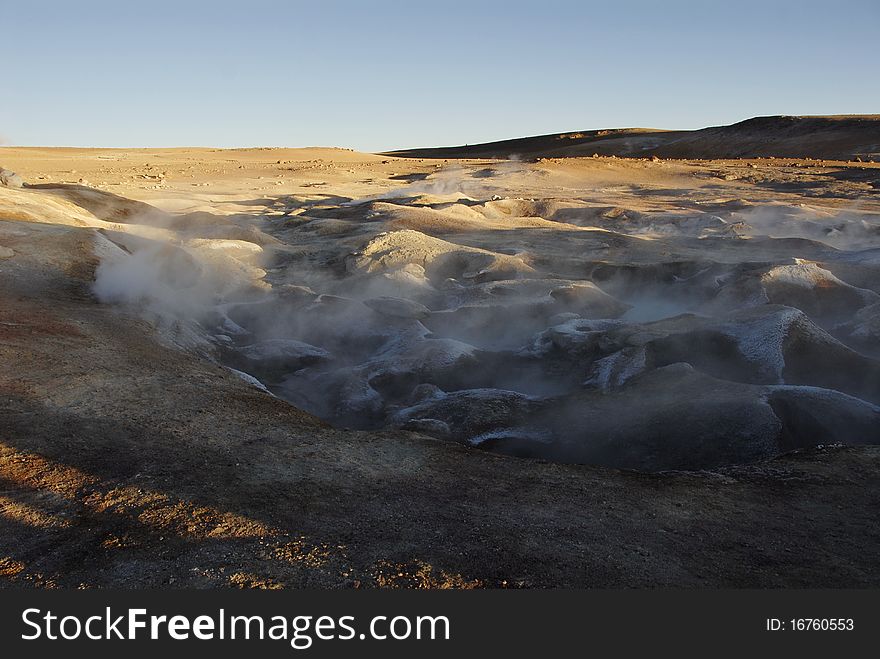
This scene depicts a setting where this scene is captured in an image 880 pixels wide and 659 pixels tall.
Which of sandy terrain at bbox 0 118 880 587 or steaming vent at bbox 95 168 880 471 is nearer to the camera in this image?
sandy terrain at bbox 0 118 880 587

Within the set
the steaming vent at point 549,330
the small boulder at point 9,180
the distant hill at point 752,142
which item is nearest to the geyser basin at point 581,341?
the steaming vent at point 549,330

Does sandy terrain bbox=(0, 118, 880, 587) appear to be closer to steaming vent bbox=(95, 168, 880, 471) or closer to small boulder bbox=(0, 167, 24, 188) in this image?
steaming vent bbox=(95, 168, 880, 471)

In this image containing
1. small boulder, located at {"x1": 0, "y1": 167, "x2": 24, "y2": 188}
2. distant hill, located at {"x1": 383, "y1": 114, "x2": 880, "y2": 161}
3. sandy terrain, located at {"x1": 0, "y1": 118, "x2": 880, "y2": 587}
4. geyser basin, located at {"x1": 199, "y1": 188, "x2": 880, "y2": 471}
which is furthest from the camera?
distant hill, located at {"x1": 383, "y1": 114, "x2": 880, "y2": 161}

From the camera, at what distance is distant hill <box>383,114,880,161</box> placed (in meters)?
38.5

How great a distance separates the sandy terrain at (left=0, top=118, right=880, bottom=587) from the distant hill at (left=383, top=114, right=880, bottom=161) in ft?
79.7

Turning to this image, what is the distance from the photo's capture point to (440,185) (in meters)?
28.4

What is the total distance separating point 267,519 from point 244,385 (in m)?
3.03

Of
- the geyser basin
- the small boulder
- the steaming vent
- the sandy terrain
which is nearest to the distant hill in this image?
the sandy terrain

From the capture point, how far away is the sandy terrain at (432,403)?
3895mm

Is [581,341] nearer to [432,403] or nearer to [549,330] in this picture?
[549,330]

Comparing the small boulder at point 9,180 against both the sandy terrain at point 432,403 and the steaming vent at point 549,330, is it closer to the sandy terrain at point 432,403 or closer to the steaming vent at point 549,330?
the sandy terrain at point 432,403

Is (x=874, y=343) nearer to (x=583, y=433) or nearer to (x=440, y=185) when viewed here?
(x=583, y=433)

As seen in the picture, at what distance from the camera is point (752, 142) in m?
44.2

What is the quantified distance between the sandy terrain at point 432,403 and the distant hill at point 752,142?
24300 mm
